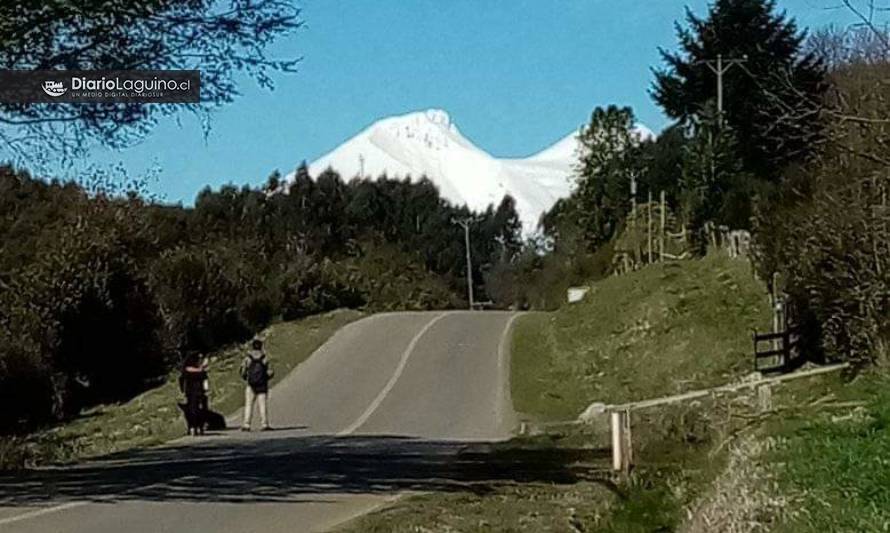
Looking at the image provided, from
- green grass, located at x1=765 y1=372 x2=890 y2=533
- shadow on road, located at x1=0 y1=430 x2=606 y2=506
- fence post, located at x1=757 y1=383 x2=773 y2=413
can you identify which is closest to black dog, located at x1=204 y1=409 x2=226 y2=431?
shadow on road, located at x1=0 y1=430 x2=606 y2=506

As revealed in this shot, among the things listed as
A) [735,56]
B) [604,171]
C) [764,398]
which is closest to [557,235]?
[604,171]

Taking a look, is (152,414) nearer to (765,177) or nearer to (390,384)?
(390,384)

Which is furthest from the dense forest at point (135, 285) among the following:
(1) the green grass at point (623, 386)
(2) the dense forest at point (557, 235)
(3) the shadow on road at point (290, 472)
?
(1) the green grass at point (623, 386)

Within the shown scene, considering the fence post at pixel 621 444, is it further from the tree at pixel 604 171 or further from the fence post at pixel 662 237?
the tree at pixel 604 171

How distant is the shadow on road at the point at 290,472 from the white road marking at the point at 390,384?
463cm

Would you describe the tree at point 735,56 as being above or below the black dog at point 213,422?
above

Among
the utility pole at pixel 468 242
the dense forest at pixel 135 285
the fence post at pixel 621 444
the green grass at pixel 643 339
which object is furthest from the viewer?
the utility pole at pixel 468 242

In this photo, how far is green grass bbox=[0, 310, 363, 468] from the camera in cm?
2797

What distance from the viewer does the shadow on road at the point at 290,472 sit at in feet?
56.0

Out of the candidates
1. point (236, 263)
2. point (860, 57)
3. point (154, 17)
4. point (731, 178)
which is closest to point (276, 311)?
point (236, 263)

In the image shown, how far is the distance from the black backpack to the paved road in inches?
42.9

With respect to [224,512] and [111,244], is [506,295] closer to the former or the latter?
[111,244]

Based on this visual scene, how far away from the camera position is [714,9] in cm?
6731

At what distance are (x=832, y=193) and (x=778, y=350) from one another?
610 cm
